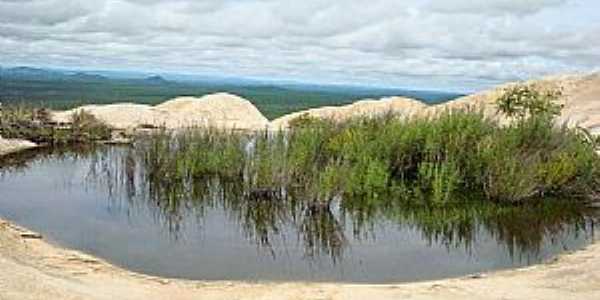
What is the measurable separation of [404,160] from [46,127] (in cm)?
1413

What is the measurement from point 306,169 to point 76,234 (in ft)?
16.4

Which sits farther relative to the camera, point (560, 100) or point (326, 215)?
point (560, 100)

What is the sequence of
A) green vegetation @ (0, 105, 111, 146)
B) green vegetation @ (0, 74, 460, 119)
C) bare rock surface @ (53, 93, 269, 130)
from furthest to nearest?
green vegetation @ (0, 74, 460, 119) < bare rock surface @ (53, 93, 269, 130) < green vegetation @ (0, 105, 111, 146)

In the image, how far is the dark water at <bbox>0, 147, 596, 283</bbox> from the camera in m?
10.7

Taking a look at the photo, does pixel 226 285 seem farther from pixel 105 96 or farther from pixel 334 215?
pixel 105 96

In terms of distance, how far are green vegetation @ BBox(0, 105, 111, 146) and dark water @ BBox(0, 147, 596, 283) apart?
894 centimetres

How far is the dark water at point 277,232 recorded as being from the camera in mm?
10727

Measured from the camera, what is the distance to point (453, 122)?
17.7 m

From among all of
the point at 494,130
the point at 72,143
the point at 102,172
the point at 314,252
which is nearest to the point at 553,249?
the point at 314,252

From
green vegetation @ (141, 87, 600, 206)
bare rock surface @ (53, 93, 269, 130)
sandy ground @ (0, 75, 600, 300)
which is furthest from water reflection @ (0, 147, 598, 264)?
bare rock surface @ (53, 93, 269, 130)

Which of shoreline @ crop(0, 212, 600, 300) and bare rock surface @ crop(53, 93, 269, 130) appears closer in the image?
shoreline @ crop(0, 212, 600, 300)

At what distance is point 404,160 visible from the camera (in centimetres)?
1770

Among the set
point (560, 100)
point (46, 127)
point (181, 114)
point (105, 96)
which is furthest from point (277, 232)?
point (105, 96)

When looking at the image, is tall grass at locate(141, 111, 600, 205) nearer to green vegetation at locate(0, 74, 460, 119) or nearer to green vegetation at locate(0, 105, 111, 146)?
green vegetation at locate(0, 105, 111, 146)
